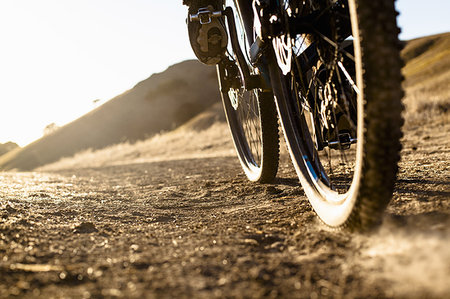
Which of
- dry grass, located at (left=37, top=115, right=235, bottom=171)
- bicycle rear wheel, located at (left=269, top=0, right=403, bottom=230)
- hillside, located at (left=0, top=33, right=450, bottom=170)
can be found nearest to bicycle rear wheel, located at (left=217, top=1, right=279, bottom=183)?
bicycle rear wheel, located at (left=269, top=0, right=403, bottom=230)

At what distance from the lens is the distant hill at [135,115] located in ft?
157

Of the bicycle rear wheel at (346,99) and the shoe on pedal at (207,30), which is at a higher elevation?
the shoe on pedal at (207,30)

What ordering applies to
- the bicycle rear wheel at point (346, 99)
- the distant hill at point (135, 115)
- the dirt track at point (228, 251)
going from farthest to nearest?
1. the distant hill at point (135, 115)
2. the bicycle rear wheel at point (346, 99)
3. the dirt track at point (228, 251)

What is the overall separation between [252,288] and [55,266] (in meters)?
0.61

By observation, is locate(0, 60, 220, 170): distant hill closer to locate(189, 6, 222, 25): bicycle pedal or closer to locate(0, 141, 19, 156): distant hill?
locate(0, 141, 19, 156): distant hill

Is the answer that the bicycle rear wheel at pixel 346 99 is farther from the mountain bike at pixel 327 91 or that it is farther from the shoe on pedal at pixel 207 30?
the shoe on pedal at pixel 207 30

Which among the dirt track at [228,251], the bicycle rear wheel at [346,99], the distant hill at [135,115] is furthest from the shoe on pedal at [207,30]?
the distant hill at [135,115]

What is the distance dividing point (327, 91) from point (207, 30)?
129 cm

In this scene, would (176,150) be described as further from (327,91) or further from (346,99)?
(346,99)

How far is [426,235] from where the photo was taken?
114 cm

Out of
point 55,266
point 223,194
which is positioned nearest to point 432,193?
point 223,194

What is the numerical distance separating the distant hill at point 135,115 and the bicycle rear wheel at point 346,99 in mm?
44399

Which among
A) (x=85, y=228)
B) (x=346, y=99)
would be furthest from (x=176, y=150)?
(x=346, y=99)

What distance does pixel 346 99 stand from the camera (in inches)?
65.4
